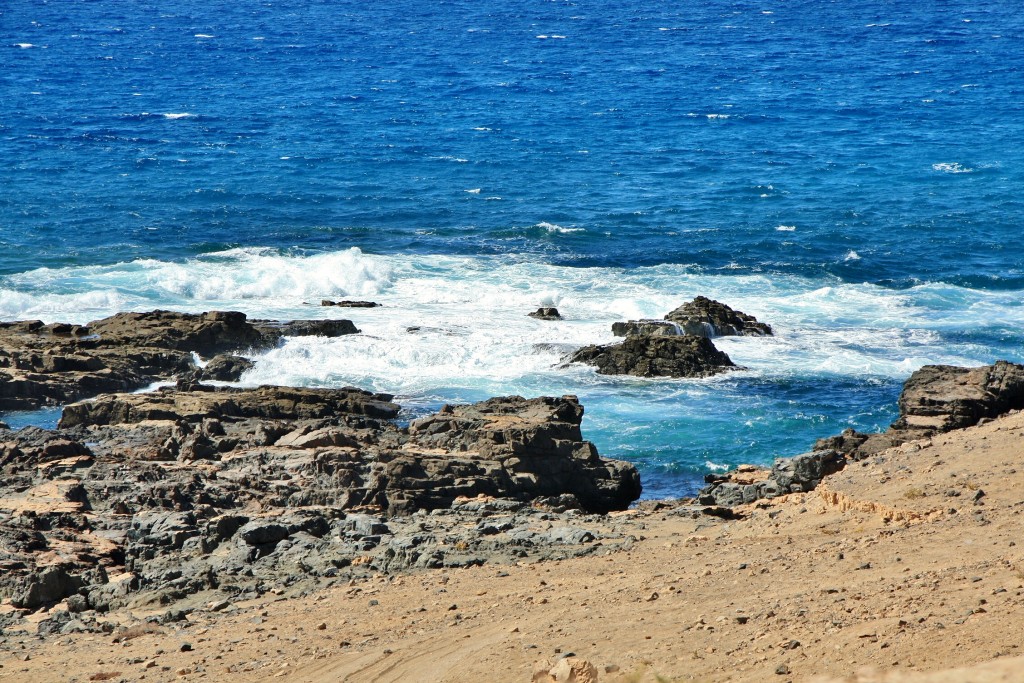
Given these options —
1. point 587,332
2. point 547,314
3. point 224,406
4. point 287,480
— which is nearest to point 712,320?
point 587,332

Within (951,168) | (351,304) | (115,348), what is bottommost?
(115,348)

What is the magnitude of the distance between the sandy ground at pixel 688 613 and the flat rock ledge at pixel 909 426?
89.9 inches

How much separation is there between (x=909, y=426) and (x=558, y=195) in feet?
103

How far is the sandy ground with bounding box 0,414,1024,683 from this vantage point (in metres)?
11.6

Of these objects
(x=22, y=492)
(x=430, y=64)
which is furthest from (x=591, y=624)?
(x=430, y=64)

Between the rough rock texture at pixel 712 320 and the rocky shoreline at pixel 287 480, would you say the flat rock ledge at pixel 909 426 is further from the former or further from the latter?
the rough rock texture at pixel 712 320

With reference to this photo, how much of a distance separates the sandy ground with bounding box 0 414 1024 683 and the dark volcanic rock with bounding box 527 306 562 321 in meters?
20.1

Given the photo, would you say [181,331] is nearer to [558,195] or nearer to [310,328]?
[310,328]

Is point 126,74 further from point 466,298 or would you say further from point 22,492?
point 22,492

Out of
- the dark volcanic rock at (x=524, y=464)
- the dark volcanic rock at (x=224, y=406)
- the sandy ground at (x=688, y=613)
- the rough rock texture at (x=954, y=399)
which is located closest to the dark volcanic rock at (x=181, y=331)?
the dark volcanic rock at (x=224, y=406)

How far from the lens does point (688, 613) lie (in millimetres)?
13344

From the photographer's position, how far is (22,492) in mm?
21016

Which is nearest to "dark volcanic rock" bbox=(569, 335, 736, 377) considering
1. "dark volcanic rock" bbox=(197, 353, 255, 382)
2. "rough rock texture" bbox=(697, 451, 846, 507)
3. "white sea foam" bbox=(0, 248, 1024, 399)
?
"white sea foam" bbox=(0, 248, 1024, 399)

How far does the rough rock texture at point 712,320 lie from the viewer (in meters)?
35.2
